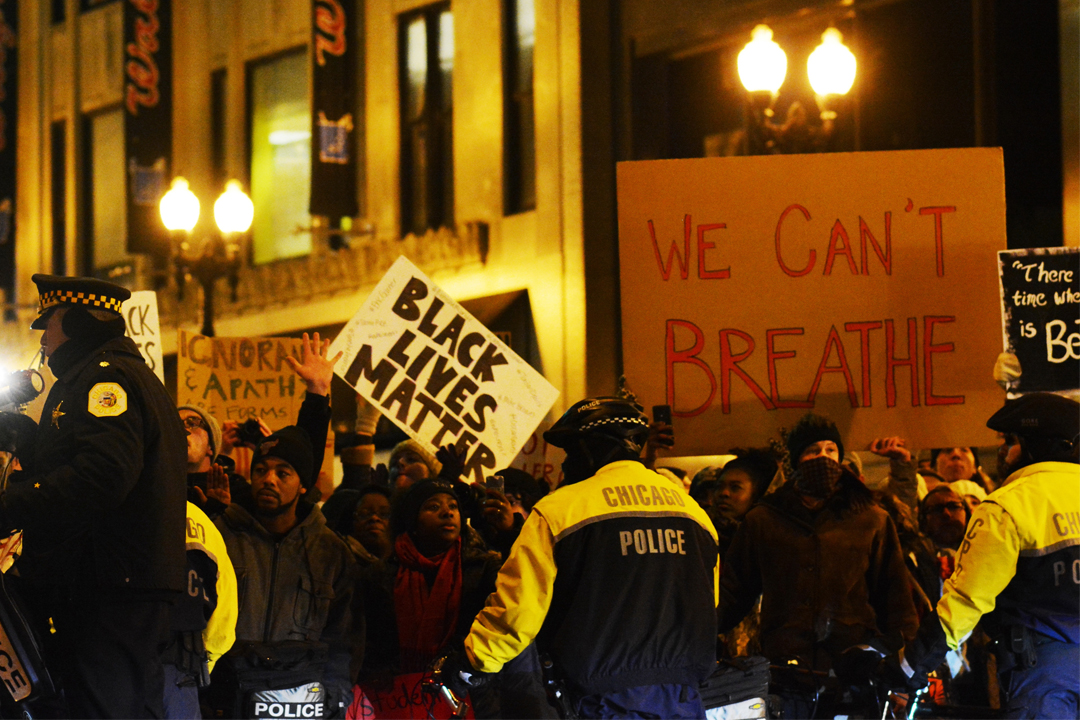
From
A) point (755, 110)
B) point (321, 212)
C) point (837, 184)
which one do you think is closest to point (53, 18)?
point (321, 212)

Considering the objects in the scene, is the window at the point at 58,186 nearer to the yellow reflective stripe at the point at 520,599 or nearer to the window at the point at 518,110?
the window at the point at 518,110

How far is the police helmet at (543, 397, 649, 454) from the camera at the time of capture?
525 cm

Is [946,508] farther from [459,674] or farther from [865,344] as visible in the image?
[459,674]

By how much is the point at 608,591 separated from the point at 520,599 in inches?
11.9

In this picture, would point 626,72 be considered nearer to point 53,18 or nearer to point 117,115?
point 117,115

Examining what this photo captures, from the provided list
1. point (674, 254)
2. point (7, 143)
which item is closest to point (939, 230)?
point (674, 254)

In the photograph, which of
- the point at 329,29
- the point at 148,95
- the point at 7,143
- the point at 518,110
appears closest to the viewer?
the point at 518,110

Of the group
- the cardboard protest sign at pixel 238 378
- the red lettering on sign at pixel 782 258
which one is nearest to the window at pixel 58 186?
the cardboard protest sign at pixel 238 378

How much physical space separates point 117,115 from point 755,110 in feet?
53.8

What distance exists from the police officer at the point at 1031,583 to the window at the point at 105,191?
20.8m

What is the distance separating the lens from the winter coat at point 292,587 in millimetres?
6148

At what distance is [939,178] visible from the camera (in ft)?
24.7

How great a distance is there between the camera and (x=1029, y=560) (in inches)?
219

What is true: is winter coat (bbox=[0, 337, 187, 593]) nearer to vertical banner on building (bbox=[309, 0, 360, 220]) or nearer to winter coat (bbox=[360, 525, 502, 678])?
winter coat (bbox=[360, 525, 502, 678])
